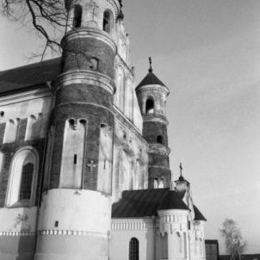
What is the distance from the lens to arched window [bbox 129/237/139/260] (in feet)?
71.1

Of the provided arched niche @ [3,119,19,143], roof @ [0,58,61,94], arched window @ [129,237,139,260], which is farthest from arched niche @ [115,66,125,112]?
arched window @ [129,237,139,260]

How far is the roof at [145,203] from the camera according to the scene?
22.1m

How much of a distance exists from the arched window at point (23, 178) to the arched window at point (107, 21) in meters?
10.8

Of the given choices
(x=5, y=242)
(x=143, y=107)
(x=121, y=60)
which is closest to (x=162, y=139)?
(x=143, y=107)

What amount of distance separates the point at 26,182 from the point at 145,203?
8.36 meters

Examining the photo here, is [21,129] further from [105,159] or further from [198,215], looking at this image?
[198,215]

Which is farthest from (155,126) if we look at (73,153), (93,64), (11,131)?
(73,153)

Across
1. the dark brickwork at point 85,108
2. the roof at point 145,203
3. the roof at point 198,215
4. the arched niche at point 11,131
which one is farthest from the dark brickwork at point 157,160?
the arched niche at point 11,131

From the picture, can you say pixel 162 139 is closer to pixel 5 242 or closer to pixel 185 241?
pixel 185 241

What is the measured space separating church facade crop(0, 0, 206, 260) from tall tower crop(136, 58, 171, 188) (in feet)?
13.9

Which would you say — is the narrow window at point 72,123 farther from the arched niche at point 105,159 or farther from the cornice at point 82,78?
the cornice at point 82,78

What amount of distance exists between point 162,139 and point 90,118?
14.8 m

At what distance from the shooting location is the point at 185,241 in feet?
69.1

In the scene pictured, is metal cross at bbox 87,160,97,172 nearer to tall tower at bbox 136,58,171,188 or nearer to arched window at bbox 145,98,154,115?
tall tower at bbox 136,58,171,188
